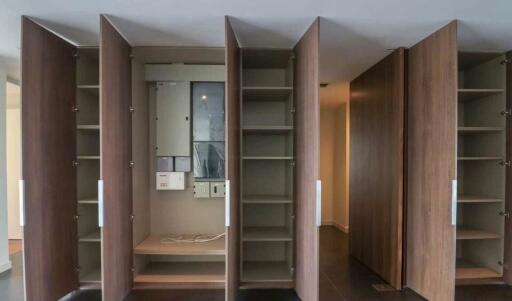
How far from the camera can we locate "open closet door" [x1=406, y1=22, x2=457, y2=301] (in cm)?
230

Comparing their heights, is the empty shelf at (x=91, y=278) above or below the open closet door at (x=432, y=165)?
below

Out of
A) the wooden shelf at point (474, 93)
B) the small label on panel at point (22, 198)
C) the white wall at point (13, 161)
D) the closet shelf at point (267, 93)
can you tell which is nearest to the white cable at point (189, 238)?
the small label on panel at point (22, 198)

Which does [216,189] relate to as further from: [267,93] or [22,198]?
[22,198]

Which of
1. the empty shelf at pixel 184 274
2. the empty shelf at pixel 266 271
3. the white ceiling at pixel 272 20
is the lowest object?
the empty shelf at pixel 184 274

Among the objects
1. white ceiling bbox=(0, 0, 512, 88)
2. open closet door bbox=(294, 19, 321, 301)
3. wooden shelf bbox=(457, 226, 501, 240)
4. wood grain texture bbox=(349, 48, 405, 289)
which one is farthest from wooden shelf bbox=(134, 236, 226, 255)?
wooden shelf bbox=(457, 226, 501, 240)

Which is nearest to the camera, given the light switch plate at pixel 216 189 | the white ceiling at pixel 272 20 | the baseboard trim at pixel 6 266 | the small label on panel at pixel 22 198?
the white ceiling at pixel 272 20

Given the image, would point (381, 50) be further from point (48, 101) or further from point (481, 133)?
point (48, 101)

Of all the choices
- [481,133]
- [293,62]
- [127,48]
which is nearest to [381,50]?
[293,62]

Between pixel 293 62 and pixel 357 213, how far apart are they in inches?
83.8

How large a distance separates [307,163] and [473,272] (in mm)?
2232

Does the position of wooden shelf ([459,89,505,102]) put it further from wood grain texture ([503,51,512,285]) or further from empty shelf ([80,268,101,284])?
empty shelf ([80,268,101,284])

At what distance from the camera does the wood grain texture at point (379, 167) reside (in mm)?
2848

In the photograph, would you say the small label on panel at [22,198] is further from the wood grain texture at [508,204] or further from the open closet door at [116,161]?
the wood grain texture at [508,204]

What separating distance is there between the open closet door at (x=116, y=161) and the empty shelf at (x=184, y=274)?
22cm
